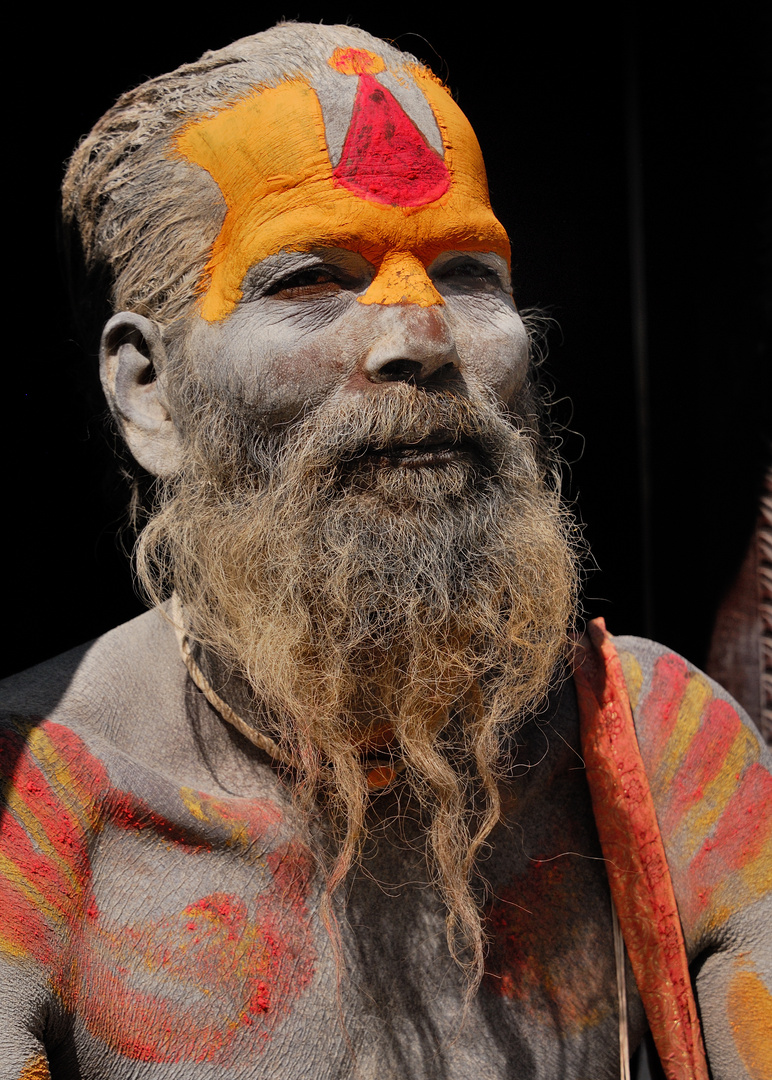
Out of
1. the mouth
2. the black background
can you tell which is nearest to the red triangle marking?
the mouth

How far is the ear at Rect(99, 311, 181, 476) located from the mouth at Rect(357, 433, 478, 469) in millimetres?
387

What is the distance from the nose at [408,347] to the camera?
1.47 metres

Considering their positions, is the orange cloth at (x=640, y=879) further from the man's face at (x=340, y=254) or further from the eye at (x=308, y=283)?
the eye at (x=308, y=283)

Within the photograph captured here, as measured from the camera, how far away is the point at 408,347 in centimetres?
147

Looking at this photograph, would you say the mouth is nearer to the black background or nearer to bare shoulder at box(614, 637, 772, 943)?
bare shoulder at box(614, 637, 772, 943)

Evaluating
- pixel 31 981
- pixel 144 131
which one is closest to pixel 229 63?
pixel 144 131

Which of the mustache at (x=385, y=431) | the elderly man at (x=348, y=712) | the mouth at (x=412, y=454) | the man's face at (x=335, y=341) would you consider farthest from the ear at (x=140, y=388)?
the mouth at (x=412, y=454)

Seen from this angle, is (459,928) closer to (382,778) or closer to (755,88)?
(382,778)

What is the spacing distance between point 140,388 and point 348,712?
2.18 ft

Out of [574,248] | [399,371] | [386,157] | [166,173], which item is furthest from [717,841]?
[574,248]

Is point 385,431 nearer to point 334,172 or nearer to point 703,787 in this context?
point 334,172

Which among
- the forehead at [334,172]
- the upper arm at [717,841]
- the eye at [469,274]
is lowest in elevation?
the upper arm at [717,841]

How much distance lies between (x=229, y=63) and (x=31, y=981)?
1450mm

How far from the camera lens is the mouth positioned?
1497mm
